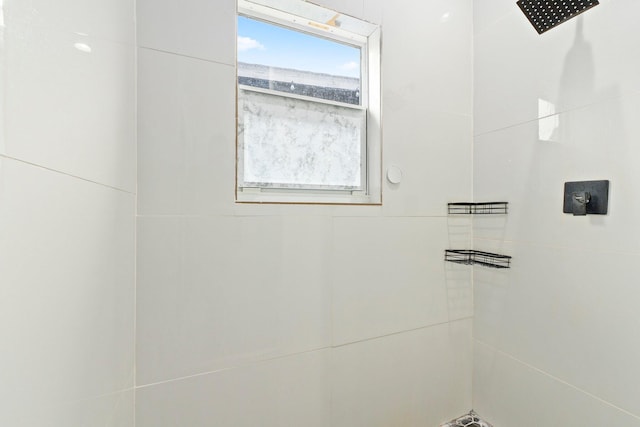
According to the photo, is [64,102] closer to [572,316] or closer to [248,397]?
[248,397]

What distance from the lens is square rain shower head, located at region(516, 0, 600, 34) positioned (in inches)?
34.9

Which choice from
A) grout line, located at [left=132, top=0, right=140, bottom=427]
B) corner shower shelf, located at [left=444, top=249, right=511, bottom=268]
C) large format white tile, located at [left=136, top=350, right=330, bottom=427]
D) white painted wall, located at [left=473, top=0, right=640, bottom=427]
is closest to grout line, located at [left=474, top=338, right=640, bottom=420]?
white painted wall, located at [left=473, top=0, right=640, bottom=427]

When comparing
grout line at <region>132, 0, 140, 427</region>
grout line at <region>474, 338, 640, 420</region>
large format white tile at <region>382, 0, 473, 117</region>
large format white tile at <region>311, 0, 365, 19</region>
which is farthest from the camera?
large format white tile at <region>382, 0, 473, 117</region>

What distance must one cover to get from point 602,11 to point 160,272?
1590 millimetres

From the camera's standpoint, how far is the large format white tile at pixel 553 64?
0.92 meters

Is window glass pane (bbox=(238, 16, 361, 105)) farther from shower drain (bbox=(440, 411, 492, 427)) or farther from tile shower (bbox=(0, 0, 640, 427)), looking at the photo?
shower drain (bbox=(440, 411, 492, 427))

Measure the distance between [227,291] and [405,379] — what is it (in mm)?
848

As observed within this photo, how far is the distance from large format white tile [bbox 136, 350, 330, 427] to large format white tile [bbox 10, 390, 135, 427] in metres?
0.09

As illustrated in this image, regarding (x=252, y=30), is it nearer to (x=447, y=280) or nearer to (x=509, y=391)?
(x=447, y=280)

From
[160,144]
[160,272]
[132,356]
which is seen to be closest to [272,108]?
[160,144]

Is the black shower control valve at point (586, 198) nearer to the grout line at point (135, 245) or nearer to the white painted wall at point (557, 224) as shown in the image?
the white painted wall at point (557, 224)

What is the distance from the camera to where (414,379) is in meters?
1.28

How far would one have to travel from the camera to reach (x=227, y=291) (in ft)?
3.11

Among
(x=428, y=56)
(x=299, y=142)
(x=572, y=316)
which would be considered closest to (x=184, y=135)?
(x=299, y=142)
